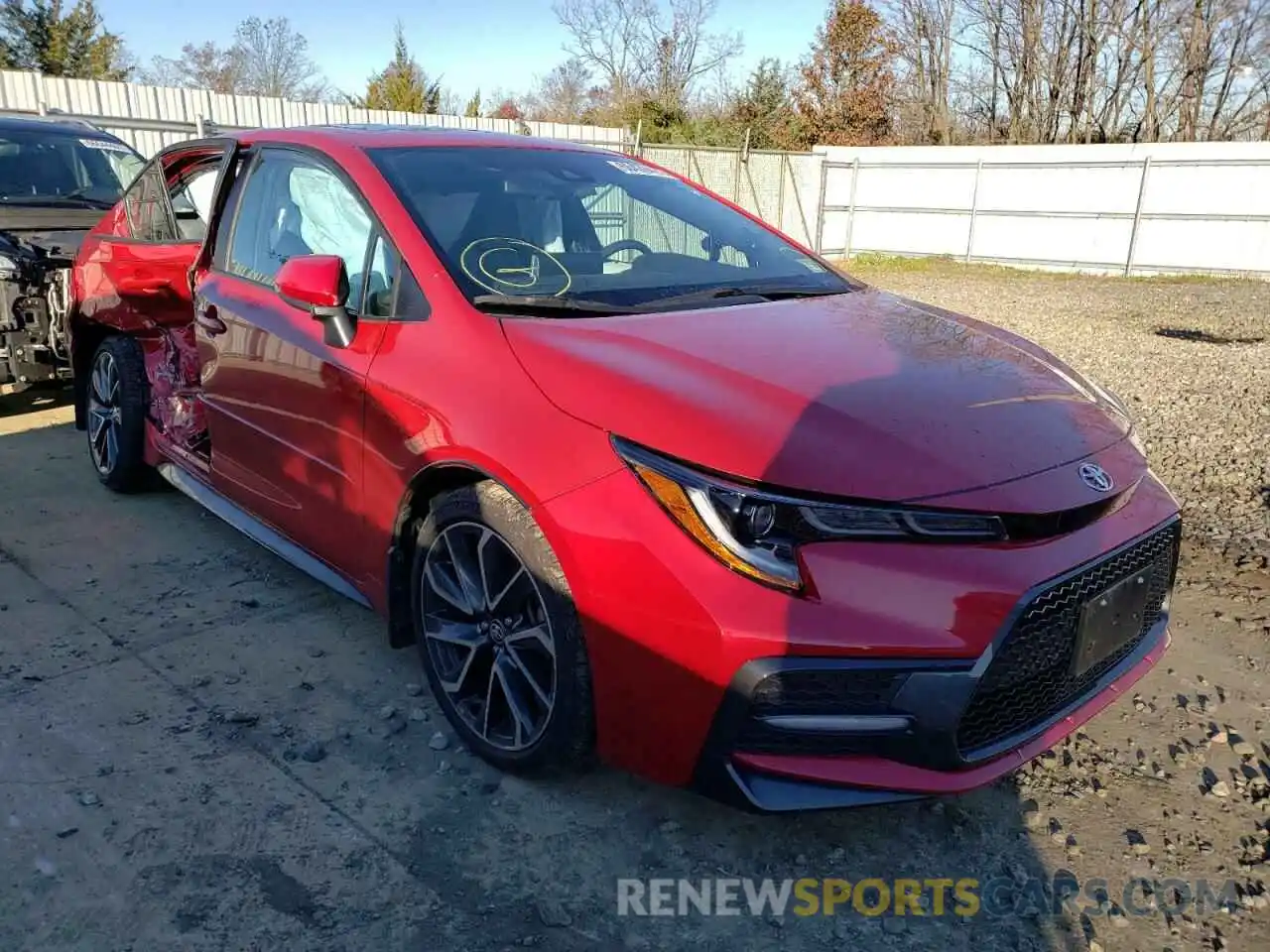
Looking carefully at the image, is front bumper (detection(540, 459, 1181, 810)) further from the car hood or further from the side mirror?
the side mirror

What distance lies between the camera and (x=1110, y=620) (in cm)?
227

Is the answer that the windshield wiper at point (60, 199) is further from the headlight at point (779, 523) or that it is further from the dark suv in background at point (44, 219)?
the headlight at point (779, 523)

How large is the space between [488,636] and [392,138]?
1811 mm

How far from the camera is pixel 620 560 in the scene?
208cm

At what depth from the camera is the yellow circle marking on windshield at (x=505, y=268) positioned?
8.91 feet

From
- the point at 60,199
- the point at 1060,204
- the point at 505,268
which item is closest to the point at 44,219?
the point at 60,199

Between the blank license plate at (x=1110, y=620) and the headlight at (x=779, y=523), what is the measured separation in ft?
1.24

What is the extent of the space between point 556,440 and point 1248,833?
80.3 inches

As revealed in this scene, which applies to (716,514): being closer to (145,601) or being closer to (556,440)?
(556,440)

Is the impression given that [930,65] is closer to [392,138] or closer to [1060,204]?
[1060,204]

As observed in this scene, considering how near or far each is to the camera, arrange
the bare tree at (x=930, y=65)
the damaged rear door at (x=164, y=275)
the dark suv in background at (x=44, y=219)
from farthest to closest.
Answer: the bare tree at (x=930, y=65)
the dark suv in background at (x=44, y=219)
the damaged rear door at (x=164, y=275)

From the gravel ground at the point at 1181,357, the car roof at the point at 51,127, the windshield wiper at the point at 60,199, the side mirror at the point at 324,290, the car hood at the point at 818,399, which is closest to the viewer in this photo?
the car hood at the point at 818,399

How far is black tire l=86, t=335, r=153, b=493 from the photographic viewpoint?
446 cm

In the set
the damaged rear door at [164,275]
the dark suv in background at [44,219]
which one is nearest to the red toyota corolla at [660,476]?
the damaged rear door at [164,275]
